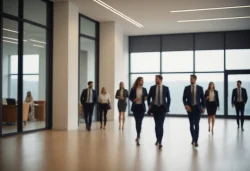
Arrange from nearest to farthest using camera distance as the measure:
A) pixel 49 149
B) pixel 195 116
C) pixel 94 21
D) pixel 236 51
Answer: pixel 49 149, pixel 195 116, pixel 94 21, pixel 236 51

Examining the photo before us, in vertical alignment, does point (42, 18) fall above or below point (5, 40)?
above

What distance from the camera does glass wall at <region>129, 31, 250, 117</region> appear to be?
18.9m

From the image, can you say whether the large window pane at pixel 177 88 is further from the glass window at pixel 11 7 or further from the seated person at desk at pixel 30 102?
the glass window at pixel 11 7

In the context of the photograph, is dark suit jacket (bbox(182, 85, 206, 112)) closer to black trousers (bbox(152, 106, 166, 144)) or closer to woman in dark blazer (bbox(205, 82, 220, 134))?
black trousers (bbox(152, 106, 166, 144))

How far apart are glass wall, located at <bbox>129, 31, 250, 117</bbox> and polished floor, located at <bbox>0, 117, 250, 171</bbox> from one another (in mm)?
8849

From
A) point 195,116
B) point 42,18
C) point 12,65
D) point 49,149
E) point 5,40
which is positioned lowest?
point 49,149

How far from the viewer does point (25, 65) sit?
465 inches

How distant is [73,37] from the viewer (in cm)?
1341

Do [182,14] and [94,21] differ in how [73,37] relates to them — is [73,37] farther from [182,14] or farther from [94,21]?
[182,14]

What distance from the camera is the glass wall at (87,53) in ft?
50.8

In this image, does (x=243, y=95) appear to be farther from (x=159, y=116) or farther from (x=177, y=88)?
(x=177, y=88)

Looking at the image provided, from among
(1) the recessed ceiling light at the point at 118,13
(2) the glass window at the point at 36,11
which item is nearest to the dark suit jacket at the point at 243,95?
(1) the recessed ceiling light at the point at 118,13

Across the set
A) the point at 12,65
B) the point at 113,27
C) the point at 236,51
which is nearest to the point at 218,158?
the point at 12,65

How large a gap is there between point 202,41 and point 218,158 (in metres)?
13.2
